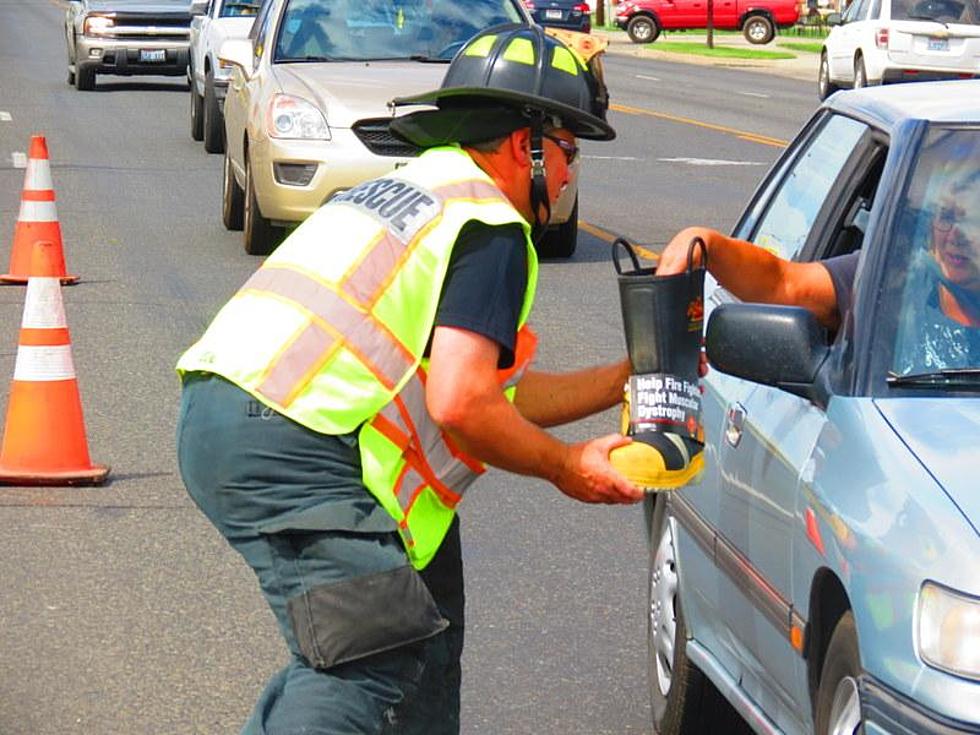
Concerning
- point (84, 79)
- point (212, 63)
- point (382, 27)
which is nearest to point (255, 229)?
point (382, 27)

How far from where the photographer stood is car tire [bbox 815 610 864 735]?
12.4 ft

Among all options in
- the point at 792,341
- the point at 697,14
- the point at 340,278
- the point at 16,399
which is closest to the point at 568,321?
the point at 16,399

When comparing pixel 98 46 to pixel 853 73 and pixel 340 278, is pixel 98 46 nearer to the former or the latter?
A: pixel 853 73

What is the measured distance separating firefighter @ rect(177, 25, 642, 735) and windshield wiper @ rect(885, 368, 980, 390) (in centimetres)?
79

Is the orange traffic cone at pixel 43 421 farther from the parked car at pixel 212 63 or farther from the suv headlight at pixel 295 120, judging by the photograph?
the parked car at pixel 212 63

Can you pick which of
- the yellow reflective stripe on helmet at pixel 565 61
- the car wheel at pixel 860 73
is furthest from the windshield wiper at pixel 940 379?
the car wheel at pixel 860 73

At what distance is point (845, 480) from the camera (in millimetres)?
3984

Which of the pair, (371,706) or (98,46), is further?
(98,46)

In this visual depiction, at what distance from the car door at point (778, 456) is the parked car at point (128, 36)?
26.1 meters

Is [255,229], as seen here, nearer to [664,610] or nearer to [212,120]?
[212,120]

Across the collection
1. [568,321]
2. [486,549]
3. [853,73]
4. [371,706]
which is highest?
[371,706]

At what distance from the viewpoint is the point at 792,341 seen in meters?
4.37

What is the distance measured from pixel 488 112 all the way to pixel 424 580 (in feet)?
2.63

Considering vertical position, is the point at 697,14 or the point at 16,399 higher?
the point at 16,399
